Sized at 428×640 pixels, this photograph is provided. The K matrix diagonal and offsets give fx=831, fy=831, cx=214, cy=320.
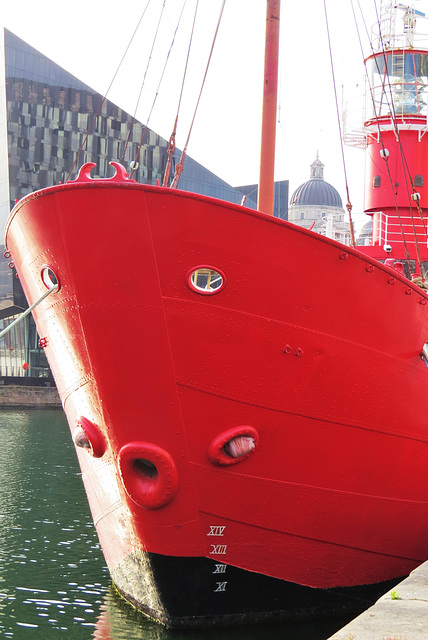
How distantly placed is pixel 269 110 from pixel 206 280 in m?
2.71

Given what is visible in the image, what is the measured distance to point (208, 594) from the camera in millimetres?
7359

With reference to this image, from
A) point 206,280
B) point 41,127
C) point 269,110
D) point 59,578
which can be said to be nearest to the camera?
point 206,280

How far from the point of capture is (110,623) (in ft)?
26.0

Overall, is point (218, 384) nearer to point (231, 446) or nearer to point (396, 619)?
point (231, 446)

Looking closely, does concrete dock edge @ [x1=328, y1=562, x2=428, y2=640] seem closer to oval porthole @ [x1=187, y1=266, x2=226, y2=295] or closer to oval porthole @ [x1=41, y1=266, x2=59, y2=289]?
oval porthole @ [x1=187, y1=266, x2=226, y2=295]

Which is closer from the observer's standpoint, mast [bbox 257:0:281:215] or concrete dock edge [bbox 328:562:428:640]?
concrete dock edge [bbox 328:562:428:640]

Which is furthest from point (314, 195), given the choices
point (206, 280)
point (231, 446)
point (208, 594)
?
point (231, 446)

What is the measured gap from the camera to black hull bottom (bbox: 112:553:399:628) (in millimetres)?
7270

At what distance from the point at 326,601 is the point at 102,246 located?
4062 millimetres

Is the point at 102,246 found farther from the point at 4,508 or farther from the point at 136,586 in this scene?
the point at 4,508

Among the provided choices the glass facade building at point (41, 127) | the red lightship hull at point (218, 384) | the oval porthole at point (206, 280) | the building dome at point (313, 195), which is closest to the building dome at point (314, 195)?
the building dome at point (313, 195)

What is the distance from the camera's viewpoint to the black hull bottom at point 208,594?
7.27 metres

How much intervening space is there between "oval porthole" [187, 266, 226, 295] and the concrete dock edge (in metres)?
2.74

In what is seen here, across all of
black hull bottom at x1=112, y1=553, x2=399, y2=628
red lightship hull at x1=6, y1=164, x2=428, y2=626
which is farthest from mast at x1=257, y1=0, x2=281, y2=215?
black hull bottom at x1=112, y1=553, x2=399, y2=628
